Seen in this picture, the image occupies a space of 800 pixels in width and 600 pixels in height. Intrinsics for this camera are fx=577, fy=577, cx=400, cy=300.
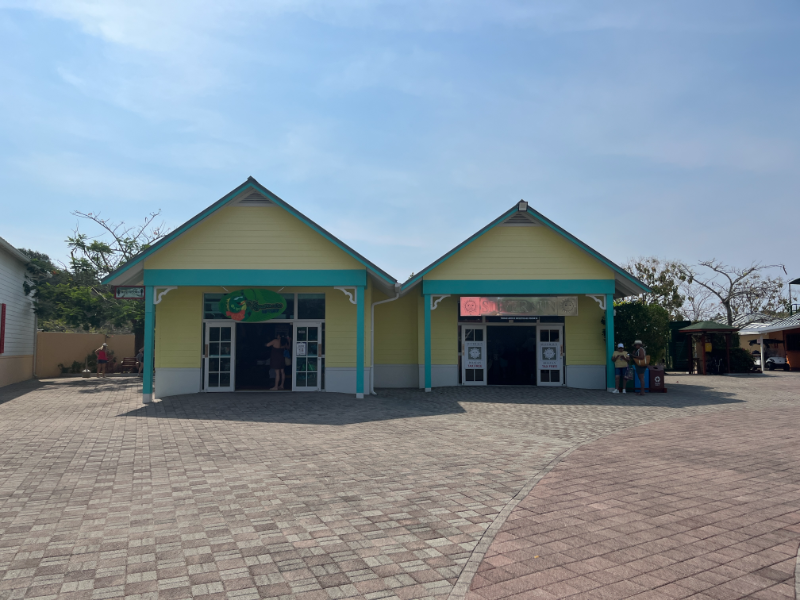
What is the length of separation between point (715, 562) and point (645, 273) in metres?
35.3

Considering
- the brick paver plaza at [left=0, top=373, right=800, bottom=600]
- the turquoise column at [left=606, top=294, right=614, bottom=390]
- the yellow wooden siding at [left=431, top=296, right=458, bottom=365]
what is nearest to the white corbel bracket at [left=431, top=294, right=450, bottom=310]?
the yellow wooden siding at [left=431, top=296, right=458, bottom=365]

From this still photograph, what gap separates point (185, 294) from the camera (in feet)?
51.3

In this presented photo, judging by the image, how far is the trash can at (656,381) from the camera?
1650 cm

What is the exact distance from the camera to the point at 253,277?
14398mm

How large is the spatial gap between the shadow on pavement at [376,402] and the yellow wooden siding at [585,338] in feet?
4.40

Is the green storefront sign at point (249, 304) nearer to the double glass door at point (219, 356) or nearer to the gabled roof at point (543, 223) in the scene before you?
the double glass door at point (219, 356)

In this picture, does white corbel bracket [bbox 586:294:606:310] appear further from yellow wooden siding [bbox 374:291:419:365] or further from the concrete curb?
the concrete curb

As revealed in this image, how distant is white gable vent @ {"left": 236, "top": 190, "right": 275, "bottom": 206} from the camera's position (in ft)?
48.1

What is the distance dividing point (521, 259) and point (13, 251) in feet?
53.7

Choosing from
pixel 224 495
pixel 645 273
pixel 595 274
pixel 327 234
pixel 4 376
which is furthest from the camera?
pixel 645 273

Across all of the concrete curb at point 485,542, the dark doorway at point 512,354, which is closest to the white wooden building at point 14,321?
the dark doorway at point 512,354

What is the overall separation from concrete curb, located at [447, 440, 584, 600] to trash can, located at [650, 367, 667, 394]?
35.3ft

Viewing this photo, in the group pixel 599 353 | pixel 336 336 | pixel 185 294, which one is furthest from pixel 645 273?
pixel 185 294

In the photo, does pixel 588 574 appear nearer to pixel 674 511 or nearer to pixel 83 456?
pixel 674 511
